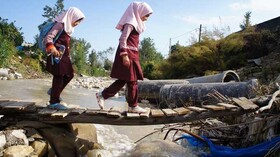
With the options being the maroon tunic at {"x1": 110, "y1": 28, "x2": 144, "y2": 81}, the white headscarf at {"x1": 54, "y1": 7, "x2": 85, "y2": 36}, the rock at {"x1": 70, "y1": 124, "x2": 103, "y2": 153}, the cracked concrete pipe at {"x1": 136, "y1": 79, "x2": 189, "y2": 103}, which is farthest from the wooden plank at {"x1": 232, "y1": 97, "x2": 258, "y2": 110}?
the cracked concrete pipe at {"x1": 136, "y1": 79, "x2": 189, "y2": 103}

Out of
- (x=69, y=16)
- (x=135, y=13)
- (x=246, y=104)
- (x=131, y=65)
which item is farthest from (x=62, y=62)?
(x=246, y=104)

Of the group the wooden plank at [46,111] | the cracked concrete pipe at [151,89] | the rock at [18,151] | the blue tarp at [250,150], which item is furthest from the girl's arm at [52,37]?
the cracked concrete pipe at [151,89]

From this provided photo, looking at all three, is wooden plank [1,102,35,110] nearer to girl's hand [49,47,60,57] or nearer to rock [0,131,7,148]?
girl's hand [49,47,60,57]

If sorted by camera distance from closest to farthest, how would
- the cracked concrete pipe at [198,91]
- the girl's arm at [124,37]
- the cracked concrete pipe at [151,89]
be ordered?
the girl's arm at [124,37], the cracked concrete pipe at [198,91], the cracked concrete pipe at [151,89]

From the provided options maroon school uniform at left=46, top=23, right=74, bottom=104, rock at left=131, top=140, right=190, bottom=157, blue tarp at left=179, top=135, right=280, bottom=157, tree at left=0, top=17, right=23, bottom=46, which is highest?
tree at left=0, top=17, right=23, bottom=46

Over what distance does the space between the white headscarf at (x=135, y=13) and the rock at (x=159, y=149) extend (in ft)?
5.56

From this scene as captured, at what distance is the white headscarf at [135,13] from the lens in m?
4.08

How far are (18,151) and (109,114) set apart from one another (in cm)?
147

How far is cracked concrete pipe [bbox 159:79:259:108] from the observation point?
7.11m

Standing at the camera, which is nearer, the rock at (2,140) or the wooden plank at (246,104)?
the wooden plank at (246,104)

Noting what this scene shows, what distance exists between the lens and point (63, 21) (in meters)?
4.09

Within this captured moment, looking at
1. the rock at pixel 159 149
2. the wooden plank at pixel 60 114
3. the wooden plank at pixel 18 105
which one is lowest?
the rock at pixel 159 149

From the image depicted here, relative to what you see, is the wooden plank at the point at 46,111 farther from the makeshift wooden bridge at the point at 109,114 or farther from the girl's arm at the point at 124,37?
the girl's arm at the point at 124,37

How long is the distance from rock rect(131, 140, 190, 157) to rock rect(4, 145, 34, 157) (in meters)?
1.41
